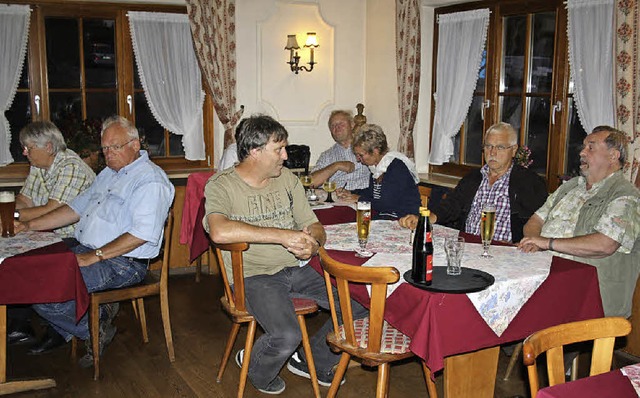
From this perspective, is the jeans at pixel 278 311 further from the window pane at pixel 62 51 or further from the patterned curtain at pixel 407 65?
the window pane at pixel 62 51

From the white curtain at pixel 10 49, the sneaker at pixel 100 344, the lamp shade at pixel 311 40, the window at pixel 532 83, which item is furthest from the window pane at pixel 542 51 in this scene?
the white curtain at pixel 10 49

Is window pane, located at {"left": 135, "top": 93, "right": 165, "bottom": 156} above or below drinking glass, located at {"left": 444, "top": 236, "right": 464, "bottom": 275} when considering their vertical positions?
above

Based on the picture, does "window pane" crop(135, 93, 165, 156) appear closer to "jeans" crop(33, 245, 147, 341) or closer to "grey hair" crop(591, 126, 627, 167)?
"jeans" crop(33, 245, 147, 341)

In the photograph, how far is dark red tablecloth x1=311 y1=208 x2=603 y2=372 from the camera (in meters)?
2.25

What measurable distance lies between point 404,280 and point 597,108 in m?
2.60

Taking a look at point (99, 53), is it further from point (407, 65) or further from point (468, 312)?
point (468, 312)

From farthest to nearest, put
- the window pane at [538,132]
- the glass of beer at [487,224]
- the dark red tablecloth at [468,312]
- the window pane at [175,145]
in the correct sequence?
the window pane at [175,145] → the window pane at [538,132] → the glass of beer at [487,224] → the dark red tablecloth at [468,312]

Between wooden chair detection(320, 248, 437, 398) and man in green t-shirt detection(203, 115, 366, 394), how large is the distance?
11.2 inches

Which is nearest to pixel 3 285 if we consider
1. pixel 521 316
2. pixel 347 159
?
pixel 521 316

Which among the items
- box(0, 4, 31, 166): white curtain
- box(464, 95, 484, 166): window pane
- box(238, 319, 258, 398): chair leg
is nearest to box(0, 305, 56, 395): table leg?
box(238, 319, 258, 398): chair leg

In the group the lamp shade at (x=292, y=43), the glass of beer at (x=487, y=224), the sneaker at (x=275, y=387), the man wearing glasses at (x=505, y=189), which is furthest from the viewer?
the lamp shade at (x=292, y=43)

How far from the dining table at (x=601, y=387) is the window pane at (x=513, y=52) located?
374cm

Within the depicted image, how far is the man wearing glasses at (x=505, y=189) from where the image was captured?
3.45m

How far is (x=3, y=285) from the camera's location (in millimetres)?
2842
